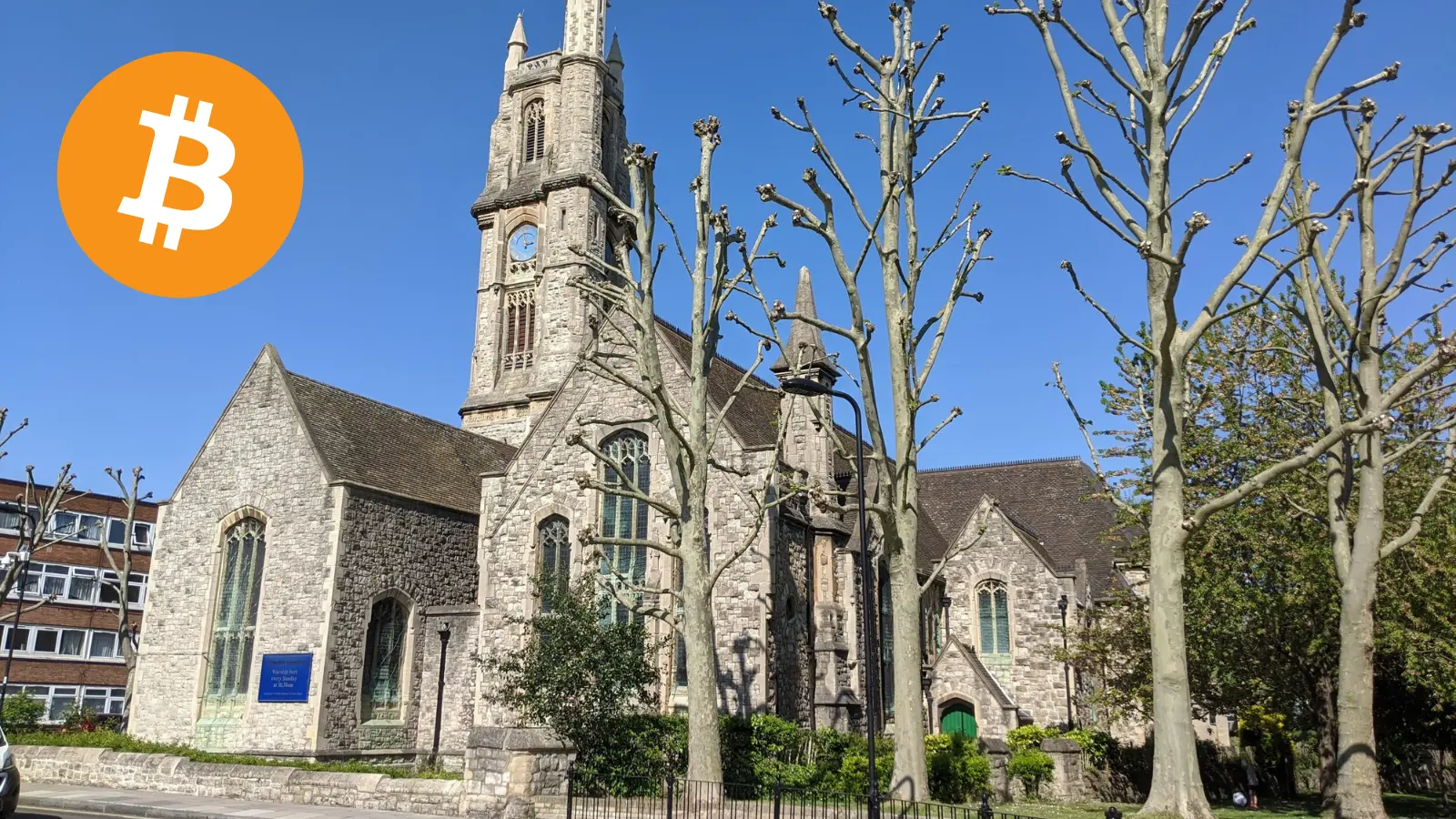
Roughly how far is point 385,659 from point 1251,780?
2373 centimetres

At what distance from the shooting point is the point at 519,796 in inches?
639

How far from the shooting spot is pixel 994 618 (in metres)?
33.5

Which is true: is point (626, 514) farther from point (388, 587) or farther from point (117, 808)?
point (117, 808)

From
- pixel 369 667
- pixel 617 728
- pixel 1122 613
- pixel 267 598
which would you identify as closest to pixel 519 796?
pixel 617 728

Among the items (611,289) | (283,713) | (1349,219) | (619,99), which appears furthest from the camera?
(619,99)

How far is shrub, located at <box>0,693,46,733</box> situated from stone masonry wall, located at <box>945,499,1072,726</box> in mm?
28724

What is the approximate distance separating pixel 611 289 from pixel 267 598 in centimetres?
1353

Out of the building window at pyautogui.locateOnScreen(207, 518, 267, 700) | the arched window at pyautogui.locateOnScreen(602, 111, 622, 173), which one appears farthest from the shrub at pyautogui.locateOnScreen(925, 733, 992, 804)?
the arched window at pyautogui.locateOnScreen(602, 111, 622, 173)

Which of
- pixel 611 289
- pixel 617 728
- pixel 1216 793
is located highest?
pixel 611 289

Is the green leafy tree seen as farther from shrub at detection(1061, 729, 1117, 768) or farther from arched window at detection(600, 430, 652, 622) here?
shrub at detection(1061, 729, 1117, 768)

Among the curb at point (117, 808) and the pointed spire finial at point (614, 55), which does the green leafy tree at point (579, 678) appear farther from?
the pointed spire finial at point (614, 55)

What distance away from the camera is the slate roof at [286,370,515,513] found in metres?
28.3

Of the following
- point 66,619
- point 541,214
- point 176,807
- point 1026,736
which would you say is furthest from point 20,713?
point 1026,736

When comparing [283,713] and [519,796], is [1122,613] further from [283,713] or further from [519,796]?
[283,713]
